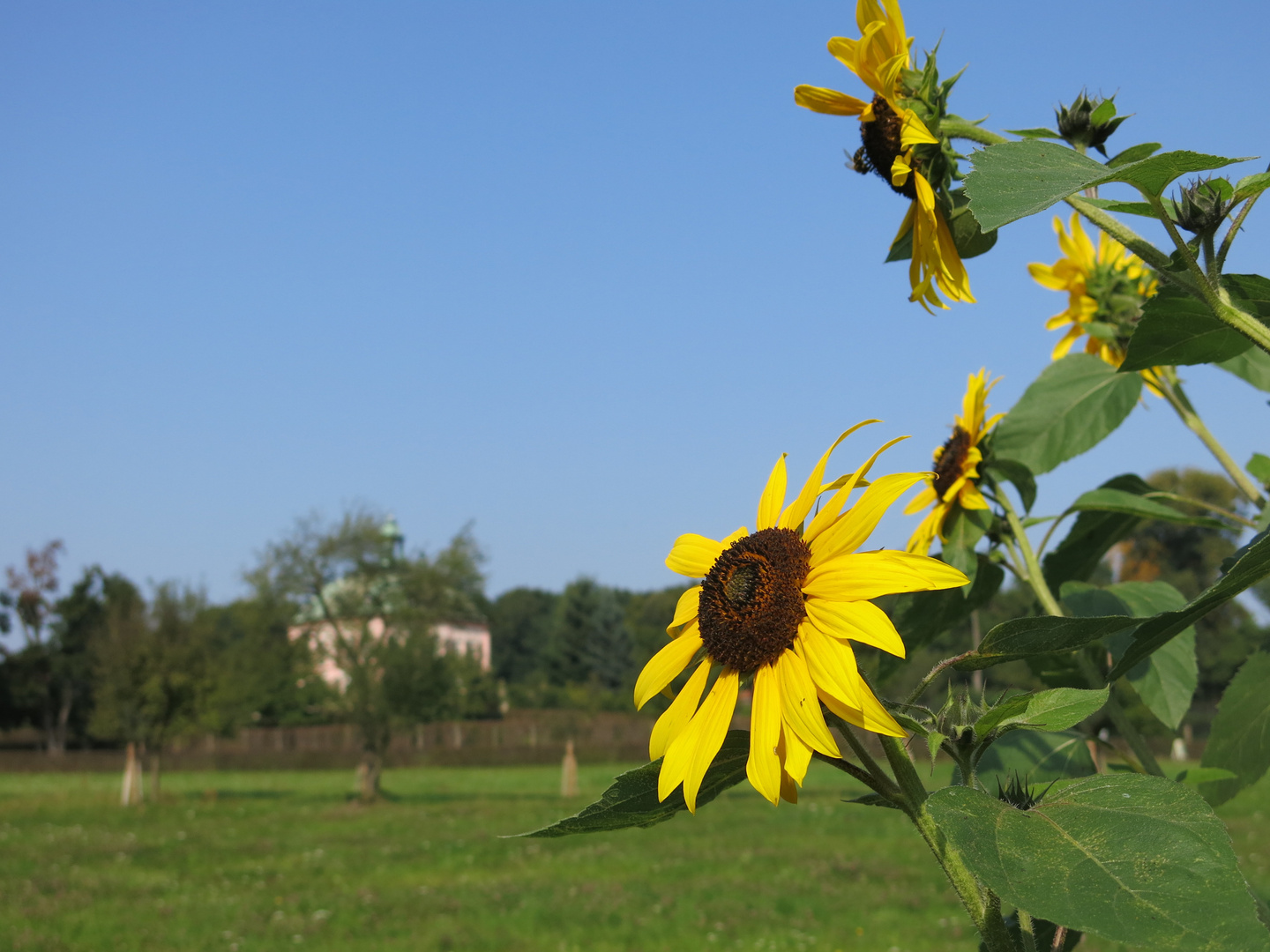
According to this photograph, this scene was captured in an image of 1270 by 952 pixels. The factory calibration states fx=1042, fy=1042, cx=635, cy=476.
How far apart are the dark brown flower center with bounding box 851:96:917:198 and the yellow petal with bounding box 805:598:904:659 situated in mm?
454

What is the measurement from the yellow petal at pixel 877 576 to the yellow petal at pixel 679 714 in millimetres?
107

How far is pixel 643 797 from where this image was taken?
73 cm

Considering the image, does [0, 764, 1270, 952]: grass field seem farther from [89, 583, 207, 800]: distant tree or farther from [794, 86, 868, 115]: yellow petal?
[794, 86, 868, 115]: yellow petal

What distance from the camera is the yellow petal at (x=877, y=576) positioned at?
69 cm

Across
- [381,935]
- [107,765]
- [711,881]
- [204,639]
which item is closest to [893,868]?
[711,881]

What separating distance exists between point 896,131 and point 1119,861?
2.35 feet

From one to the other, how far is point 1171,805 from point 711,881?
→ 42.1 ft

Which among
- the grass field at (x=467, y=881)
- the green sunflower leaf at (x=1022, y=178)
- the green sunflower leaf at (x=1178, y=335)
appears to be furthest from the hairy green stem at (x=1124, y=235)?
the grass field at (x=467, y=881)

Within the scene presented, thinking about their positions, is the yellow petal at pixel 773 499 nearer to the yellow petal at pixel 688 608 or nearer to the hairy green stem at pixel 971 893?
the yellow petal at pixel 688 608

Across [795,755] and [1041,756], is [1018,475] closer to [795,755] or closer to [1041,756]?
[1041,756]

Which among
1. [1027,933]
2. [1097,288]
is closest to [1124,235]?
[1027,933]

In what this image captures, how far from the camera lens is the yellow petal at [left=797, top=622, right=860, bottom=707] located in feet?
2.16

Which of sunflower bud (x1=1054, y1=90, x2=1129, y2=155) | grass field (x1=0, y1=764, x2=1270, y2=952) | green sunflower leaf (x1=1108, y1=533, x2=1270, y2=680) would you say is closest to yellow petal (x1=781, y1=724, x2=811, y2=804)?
green sunflower leaf (x1=1108, y1=533, x2=1270, y2=680)

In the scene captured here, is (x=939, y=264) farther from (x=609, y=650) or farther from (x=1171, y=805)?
(x=609, y=650)
